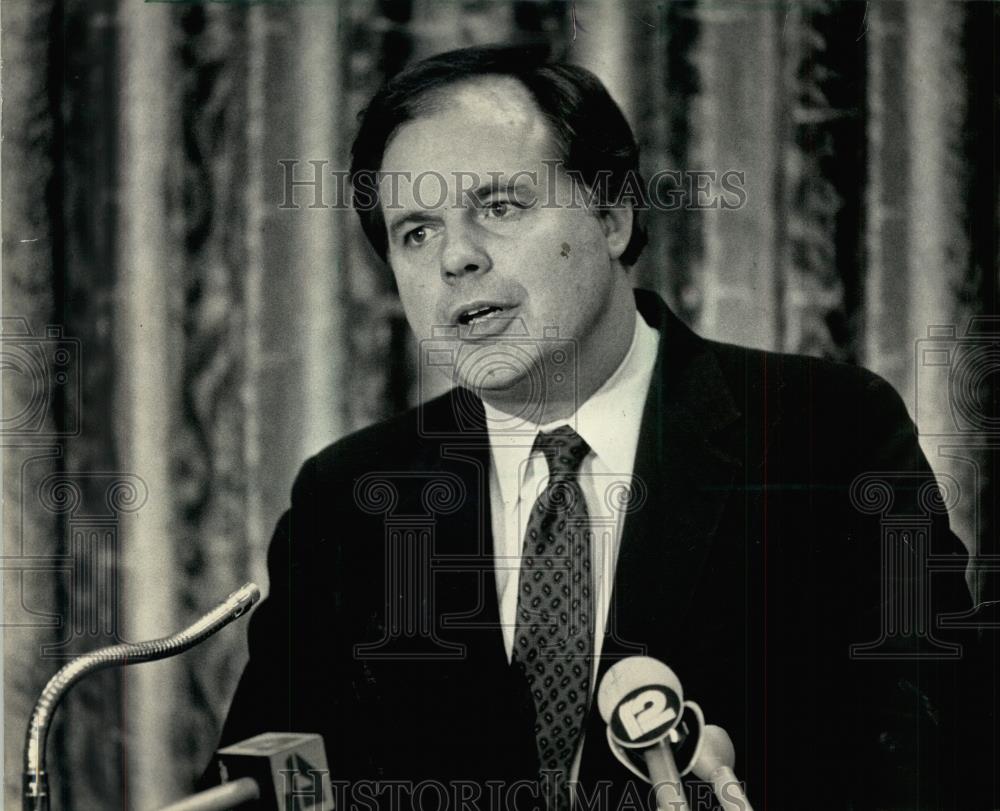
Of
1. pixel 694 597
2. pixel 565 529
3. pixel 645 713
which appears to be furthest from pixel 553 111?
pixel 645 713

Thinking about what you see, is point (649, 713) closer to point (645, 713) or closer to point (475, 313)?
point (645, 713)

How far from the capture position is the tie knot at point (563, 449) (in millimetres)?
1804

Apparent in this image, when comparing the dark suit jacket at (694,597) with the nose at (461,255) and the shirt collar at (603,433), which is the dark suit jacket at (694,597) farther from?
the nose at (461,255)

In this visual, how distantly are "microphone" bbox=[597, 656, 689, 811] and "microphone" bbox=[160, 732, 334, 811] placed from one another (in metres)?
0.45

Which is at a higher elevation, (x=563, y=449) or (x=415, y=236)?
(x=415, y=236)

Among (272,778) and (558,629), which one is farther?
(558,629)

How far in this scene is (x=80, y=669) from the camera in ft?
5.09

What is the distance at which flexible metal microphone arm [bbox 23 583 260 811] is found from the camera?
4.93 feet

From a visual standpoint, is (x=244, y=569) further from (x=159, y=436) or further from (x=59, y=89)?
(x=59, y=89)

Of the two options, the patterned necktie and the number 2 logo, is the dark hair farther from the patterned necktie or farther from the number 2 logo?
the number 2 logo

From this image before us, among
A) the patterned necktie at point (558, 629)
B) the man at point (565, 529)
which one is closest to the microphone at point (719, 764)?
the man at point (565, 529)

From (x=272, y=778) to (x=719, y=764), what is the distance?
0.69 meters

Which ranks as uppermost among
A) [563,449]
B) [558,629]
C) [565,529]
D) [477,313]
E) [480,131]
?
[480,131]

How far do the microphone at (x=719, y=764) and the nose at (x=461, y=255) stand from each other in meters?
0.81
